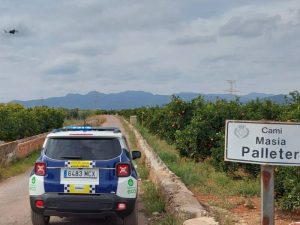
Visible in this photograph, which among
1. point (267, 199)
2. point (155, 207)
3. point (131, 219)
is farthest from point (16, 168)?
point (267, 199)

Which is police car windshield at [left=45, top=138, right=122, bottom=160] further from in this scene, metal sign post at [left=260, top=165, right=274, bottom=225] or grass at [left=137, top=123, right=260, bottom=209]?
metal sign post at [left=260, top=165, right=274, bottom=225]

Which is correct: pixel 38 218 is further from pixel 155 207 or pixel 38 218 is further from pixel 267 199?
pixel 267 199

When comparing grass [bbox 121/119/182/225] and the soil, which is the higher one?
the soil

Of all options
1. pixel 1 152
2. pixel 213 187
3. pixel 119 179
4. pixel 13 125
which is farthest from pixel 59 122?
pixel 119 179

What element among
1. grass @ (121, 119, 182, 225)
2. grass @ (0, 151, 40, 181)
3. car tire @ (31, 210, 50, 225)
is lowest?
grass @ (0, 151, 40, 181)

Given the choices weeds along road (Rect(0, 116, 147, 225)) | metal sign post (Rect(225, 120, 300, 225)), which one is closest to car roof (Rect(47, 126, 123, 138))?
weeds along road (Rect(0, 116, 147, 225))

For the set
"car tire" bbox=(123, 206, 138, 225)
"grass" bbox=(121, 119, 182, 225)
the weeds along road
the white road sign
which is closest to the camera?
the white road sign

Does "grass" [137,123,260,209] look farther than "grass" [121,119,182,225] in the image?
Yes

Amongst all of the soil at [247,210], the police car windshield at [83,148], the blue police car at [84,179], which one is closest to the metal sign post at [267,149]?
the soil at [247,210]

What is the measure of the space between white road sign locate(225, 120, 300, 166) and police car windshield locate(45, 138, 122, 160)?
3.34 meters

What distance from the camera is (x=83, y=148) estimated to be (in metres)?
8.17

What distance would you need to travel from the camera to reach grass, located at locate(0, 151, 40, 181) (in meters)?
17.3

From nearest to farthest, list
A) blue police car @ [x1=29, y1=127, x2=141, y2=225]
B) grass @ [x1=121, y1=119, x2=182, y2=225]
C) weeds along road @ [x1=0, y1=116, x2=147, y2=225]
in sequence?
blue police car @ [x1=29, y1=127, x2=141, y2=225] < grass @ [x1=121, y1=119, x2=182, y2=225] < weeds along road @ [x1=0, y1=116, x2=147, y2=225]

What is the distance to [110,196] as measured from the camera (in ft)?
25.9
